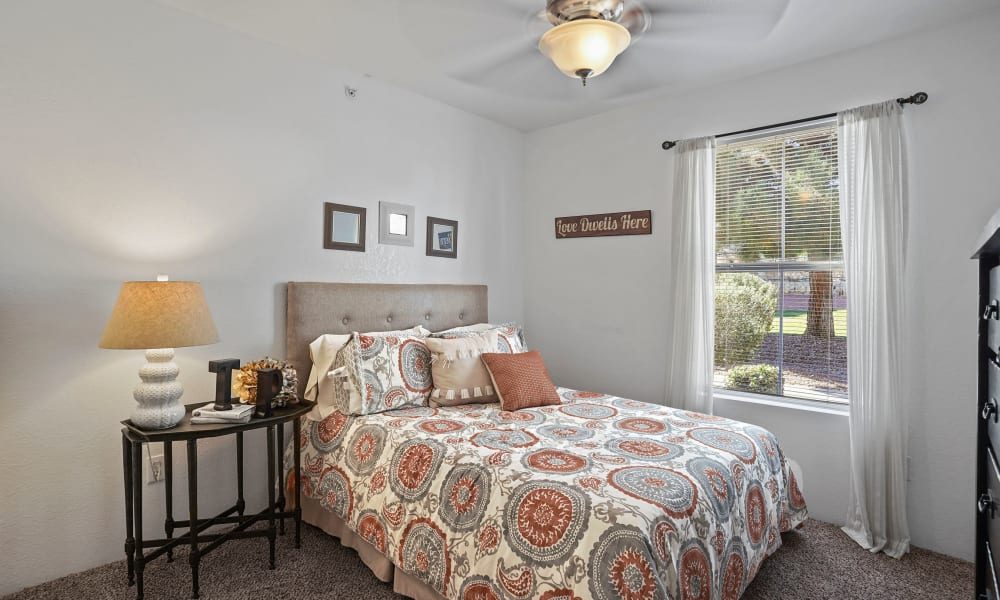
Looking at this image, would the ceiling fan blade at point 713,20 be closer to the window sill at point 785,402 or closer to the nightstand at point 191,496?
the window sill at point 785,402

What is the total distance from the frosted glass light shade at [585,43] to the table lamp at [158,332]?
1760mm

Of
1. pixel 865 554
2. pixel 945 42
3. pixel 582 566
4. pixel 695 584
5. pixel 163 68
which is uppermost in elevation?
pixel 945 42

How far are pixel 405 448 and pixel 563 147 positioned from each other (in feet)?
8.73

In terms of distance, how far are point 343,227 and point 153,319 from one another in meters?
1.22

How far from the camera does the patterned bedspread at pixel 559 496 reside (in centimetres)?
144

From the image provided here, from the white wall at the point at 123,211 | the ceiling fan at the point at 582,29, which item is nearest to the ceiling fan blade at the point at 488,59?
the ceiling fan at the point at 582,29

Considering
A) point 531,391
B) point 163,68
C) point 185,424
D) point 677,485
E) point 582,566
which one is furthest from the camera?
point 531,391

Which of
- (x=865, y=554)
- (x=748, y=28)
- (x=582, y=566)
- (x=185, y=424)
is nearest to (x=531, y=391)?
(x=582, y=566)

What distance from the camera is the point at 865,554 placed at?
238 centimetres

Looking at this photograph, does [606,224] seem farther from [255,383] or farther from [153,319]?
[153,319]

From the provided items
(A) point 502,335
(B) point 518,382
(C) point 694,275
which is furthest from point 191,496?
(C) point 694,275

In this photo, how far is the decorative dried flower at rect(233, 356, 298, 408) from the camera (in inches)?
88.4

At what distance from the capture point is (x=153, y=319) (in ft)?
6.23

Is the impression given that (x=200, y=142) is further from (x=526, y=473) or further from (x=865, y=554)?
(x=865, y=554)
